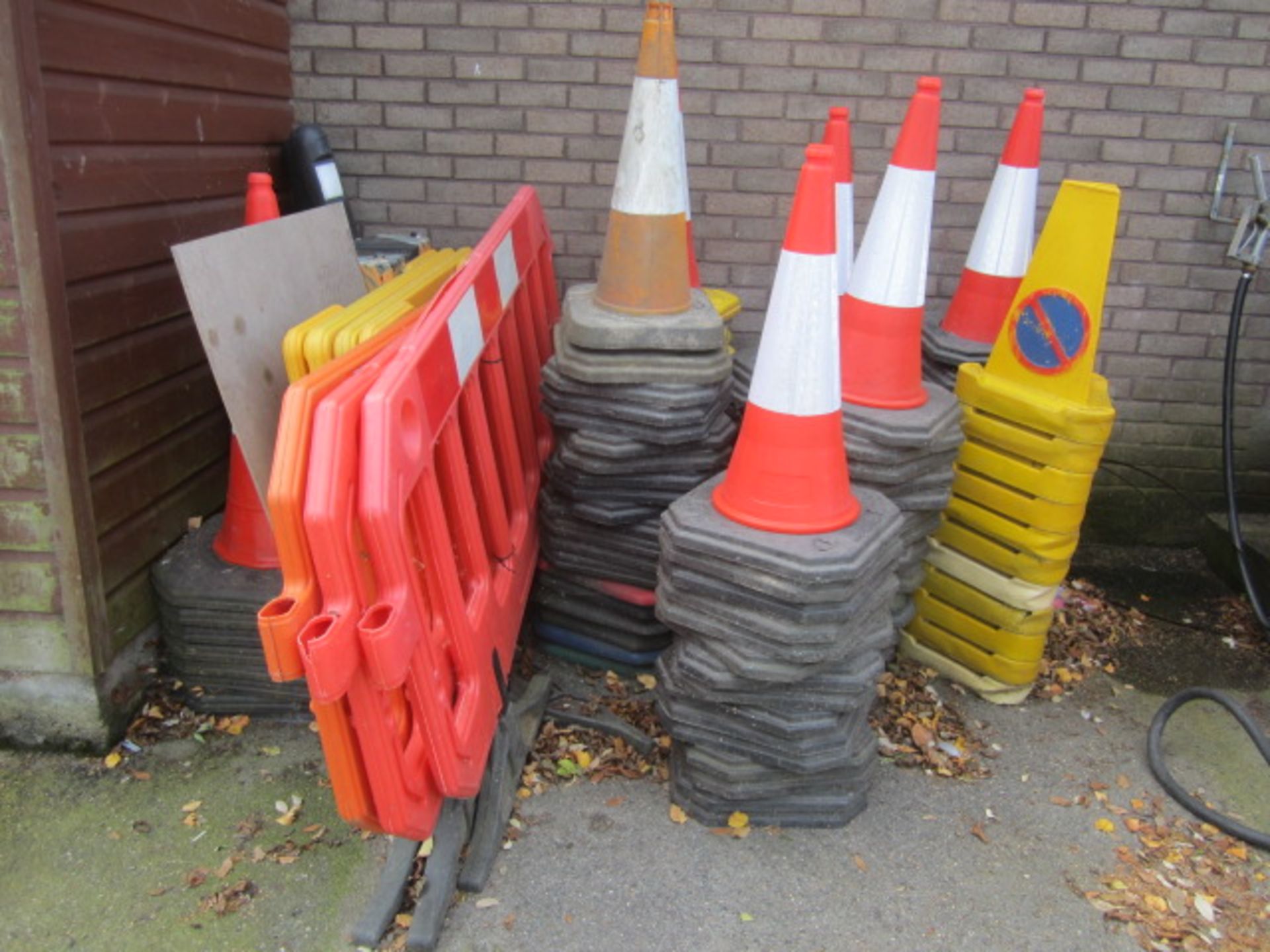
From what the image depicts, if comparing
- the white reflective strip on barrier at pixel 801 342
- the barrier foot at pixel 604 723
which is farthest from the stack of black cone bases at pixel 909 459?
the barrier foot at pixel 604 723

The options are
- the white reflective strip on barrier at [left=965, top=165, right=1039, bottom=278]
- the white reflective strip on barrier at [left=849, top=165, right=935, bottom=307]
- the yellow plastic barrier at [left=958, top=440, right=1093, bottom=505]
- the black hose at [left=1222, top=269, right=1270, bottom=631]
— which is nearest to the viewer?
the white reflective strip on barrier at [left=849, top=165, right=935, bottom=307]

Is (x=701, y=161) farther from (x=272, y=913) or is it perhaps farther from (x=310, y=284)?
(x=272, y=913)

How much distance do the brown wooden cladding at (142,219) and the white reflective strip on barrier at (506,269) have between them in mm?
1095

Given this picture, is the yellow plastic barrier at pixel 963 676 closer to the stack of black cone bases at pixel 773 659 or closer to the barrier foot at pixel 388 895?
the stack of black cone bases at pixel 773 659

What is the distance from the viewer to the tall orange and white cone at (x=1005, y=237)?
383 cm

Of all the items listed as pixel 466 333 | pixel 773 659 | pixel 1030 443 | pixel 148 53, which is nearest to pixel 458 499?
pixel 466 333

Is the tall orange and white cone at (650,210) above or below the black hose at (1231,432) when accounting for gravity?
above

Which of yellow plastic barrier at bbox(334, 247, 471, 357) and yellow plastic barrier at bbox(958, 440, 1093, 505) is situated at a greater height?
yellow plastic barrier at bbox(334, 247, 471, 357)

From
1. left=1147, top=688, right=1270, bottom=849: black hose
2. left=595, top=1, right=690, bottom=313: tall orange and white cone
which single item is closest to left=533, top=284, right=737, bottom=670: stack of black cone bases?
left=595, top=1, right=690, bottom=313: tall orange and white cone

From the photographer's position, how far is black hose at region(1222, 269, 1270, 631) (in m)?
4.20

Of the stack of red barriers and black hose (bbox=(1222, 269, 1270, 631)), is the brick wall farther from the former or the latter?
the stack of red barriers

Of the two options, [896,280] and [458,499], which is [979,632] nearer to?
[896,280]

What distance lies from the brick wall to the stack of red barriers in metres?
1.34

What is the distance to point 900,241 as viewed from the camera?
3289 mm
